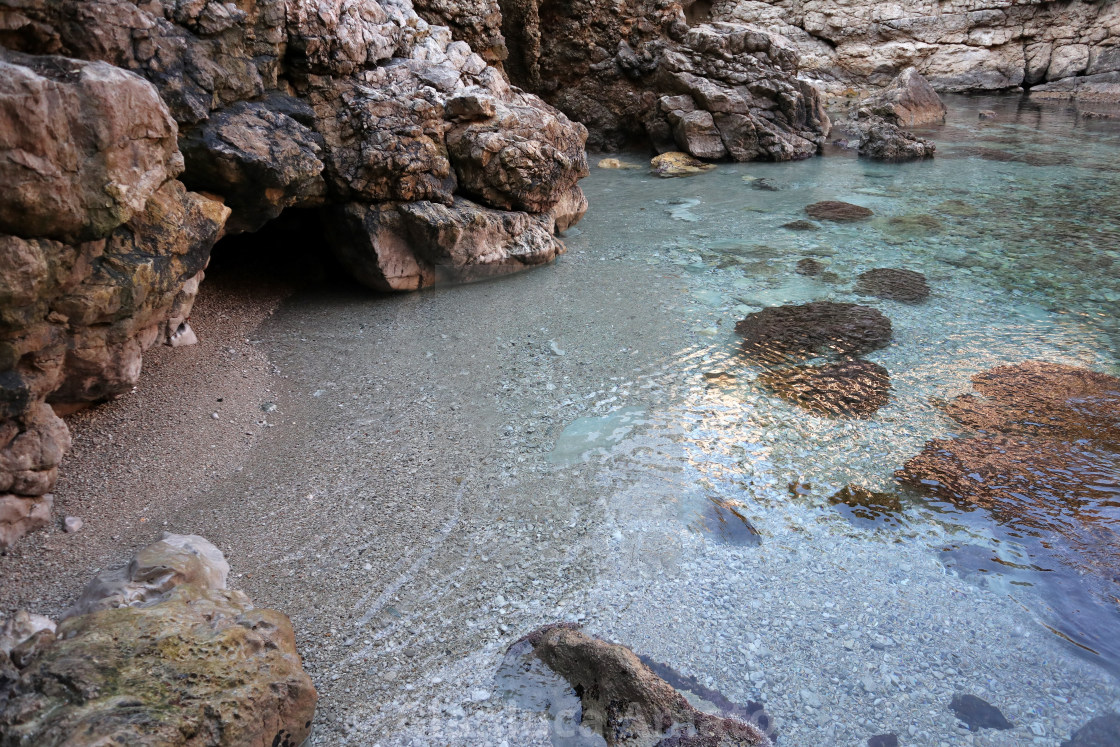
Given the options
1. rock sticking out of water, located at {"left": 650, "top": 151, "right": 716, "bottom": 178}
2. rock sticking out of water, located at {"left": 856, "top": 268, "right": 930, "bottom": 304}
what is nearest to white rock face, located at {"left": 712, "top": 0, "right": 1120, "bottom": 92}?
rock sticking out of water, located at {"left": 650, "top": 151, "right": 716, "bottom": 178}

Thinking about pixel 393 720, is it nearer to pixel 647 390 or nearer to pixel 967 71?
pixel 647 390

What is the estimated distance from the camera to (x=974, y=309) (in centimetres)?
591

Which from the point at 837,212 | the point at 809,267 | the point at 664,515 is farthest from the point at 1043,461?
the point at 837,212

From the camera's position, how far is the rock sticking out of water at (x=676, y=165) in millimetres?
11047

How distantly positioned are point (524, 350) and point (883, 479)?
2.43 metres

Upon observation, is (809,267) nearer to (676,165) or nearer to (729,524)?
(729,524)

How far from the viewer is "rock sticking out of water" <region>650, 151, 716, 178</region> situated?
11.0m

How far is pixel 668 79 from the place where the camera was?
39.4 feet

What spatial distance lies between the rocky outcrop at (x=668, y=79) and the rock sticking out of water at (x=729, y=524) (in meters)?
9.12

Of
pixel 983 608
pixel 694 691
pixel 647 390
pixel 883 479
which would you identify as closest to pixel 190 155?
pixel 647 390

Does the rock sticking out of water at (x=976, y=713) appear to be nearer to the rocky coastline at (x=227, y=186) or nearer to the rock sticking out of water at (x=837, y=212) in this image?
the rocky coastline at (x=227, y=186)

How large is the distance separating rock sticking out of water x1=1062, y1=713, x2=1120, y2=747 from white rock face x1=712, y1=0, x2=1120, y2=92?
19996 mm

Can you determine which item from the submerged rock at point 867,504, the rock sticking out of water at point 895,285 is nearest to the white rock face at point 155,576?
the submerged rock at point 867,504

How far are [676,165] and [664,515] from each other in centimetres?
865
